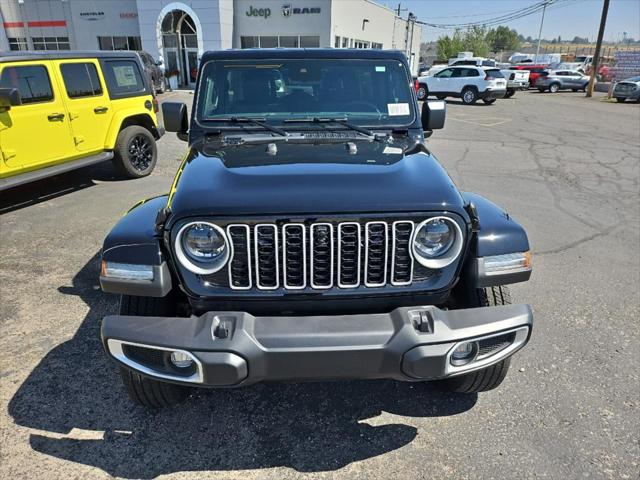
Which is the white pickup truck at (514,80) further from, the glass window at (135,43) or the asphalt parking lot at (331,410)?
the asphalt parking lot at (331,410)

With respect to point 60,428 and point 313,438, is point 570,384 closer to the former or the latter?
point 313,438

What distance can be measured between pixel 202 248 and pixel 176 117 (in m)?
2.05

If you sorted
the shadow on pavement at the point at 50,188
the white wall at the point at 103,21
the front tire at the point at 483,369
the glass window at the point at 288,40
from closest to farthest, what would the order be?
the front tire at the point at 483,369, the shadow on pavement at the point at 50,188, the glass window at the point at 288,40, the white wall at the point at 103,21

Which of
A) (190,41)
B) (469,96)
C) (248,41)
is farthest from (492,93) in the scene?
(190,41)

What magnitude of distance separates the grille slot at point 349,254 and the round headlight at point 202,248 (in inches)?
20.6

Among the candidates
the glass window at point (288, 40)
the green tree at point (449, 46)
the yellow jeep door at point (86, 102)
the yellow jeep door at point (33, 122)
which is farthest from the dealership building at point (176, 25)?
the green tree at point (449, 46)

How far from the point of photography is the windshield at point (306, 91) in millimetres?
3436

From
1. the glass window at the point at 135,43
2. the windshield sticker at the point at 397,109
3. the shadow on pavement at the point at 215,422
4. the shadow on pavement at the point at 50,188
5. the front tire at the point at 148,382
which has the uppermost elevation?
the glass window at the point at 135,43

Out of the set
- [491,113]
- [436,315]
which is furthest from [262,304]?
[491,113]

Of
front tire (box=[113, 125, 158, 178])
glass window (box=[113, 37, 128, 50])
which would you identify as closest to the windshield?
front tire (box=[113, 125, 158, 178])

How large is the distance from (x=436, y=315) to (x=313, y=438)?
1068mm

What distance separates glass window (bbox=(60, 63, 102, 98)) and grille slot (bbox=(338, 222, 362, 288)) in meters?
6.14

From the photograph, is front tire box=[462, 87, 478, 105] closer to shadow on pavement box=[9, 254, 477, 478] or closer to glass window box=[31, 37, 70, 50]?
shadow on pavement box=[9, 254, 477, 478]

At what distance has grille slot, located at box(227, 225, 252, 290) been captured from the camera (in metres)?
2.19
